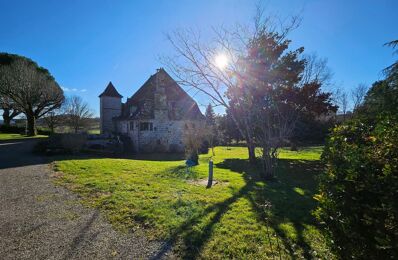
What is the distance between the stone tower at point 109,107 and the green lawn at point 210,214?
19.9 meters

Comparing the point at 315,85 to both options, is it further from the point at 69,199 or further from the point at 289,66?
the point at 69,199

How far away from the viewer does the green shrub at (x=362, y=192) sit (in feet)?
6.47

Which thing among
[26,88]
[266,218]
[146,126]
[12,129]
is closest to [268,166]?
[266,218]

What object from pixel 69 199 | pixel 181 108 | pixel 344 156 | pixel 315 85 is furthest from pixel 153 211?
pixel 181 108

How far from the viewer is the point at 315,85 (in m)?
11.5

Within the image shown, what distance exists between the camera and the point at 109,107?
2830 cm

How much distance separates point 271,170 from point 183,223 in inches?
252

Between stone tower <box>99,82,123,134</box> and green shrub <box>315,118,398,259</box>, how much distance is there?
91.2 ft

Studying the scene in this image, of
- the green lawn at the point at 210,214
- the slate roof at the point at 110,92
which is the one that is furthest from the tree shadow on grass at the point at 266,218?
the slate roof at the point at 110,92

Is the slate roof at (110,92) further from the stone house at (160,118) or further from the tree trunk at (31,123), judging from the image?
the tree trunk at (31,123)

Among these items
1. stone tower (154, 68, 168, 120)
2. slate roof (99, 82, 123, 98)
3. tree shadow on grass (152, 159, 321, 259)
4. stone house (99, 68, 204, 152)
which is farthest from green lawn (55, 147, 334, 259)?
slate roof (99, 82, 123, 98)

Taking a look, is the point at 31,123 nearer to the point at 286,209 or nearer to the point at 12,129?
the point at 12,129

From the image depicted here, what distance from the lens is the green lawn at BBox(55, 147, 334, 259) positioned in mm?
3861

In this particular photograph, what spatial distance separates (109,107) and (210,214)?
25990mm
